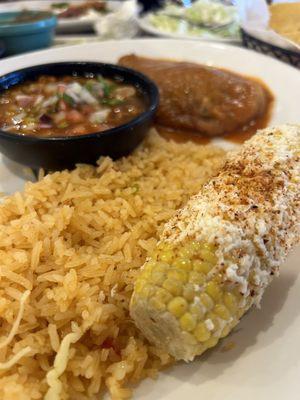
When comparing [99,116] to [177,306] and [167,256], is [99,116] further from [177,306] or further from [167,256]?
[177,306]

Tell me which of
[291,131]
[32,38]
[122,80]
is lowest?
[32,38]

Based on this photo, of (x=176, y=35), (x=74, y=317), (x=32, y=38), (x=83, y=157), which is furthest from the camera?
(x=176, y=35)

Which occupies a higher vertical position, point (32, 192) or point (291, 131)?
point (291, 131)

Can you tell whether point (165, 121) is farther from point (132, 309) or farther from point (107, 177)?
point (132, 309)

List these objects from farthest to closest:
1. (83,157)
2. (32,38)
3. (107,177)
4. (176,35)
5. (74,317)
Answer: (176,35), (32,38), (83,157), (107,177), (74,317)

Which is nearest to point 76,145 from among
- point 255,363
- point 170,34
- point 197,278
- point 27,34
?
point 197,278

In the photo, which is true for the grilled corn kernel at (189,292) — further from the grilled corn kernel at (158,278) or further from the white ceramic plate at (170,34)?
the white ceramic plate at (170,34)

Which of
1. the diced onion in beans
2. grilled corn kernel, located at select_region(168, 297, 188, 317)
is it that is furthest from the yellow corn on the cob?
the diced onion in beans

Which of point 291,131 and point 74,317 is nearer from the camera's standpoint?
point 74,317

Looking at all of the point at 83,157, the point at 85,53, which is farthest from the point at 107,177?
the point at 85,53
